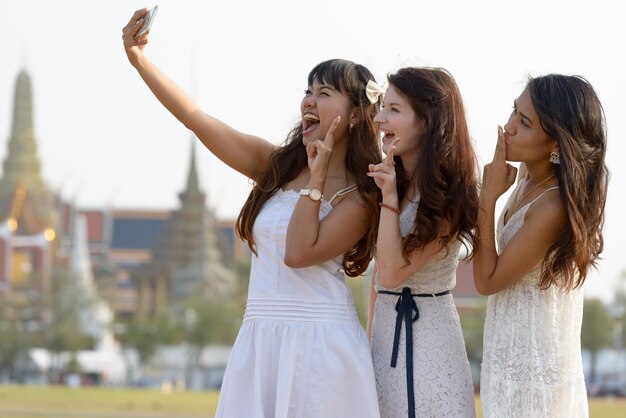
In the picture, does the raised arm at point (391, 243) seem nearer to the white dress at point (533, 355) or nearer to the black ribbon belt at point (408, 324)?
the black ribbon belt at point (408, 324)

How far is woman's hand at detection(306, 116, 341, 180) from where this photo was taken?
10.8 ft

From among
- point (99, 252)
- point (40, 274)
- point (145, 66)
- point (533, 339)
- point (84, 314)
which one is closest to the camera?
point (533, 339)

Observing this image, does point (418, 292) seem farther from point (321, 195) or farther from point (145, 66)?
point (145, 66)

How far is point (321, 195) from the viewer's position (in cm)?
330

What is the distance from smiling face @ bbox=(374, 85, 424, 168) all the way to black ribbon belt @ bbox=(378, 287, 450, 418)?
1.08 feet

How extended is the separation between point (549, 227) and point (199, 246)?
2406 inches

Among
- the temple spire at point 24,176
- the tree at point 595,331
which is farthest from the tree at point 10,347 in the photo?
the tree at point 595,331

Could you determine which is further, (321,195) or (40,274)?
(40,274)

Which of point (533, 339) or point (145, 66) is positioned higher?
point (145, 66)

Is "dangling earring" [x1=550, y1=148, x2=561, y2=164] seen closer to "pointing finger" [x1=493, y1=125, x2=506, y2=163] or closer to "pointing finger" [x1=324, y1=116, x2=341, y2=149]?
"pointing finger" [x1=493, y1=125, x2=506, y2=163]

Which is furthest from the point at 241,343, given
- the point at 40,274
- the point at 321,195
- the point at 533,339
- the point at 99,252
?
the point at 99,252

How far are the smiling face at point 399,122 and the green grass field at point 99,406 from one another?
1477 cm

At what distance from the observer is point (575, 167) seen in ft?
10.5

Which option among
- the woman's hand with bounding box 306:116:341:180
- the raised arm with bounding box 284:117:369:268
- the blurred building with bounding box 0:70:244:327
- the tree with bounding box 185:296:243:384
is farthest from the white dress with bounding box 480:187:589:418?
the blurred building with bounding box 0:70:244:327
